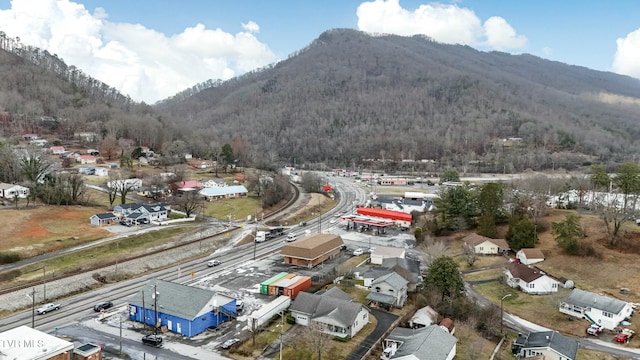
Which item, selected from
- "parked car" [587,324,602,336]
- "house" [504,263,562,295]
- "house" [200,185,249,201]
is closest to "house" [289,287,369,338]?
"parked car" [587,324,602,336]

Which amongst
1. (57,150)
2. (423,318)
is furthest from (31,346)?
(57,150)

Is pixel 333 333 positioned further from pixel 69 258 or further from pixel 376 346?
pixel 69 258

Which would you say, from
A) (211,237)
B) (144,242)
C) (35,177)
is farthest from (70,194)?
(211,237)

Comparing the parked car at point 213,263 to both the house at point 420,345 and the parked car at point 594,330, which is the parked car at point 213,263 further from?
the parked car at point 594,330

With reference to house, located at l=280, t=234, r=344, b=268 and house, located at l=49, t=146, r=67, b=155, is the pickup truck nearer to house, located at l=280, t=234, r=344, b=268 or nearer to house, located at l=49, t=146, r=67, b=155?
house, located at l=280, t=234, r=344, b=268

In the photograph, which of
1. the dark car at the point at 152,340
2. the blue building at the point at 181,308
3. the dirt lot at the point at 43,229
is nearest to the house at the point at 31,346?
the dark car at the point at 152,340

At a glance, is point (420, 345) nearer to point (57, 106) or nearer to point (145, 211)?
point (145, 211)
